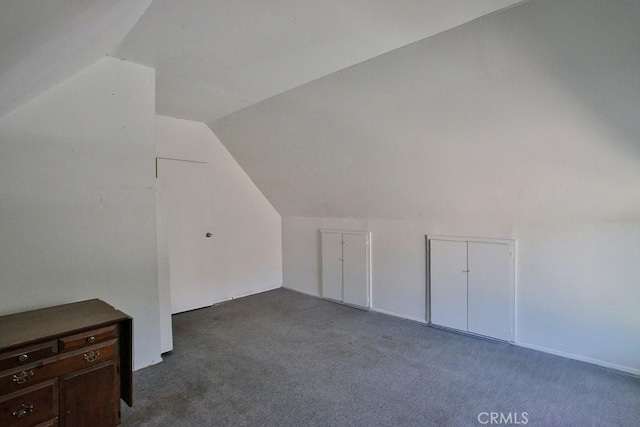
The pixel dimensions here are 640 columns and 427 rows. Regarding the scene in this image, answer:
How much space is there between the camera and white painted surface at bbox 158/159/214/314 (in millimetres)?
4109

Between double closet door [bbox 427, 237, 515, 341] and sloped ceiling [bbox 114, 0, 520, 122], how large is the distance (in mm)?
2227

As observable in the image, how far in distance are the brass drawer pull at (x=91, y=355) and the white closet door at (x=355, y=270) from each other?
10.1 feet

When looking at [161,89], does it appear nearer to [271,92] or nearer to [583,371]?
[271,92]

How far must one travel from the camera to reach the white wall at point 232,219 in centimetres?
416

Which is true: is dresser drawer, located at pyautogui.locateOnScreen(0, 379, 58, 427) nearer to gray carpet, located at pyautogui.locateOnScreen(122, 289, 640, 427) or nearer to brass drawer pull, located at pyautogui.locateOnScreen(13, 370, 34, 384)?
brass drawer pull, located at pyautogui.locateOnScreen(13, 370, 34, 384)

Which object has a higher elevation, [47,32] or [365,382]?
[47,32]

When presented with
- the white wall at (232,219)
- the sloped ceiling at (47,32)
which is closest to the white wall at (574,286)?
the white wall at (232,219)

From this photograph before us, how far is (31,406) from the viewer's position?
5.52 feet

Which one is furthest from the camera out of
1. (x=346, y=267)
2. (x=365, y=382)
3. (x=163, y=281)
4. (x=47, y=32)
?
(x=346, y=267)

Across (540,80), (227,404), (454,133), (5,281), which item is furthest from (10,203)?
(540,80)

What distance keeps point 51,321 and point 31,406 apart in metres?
0.46

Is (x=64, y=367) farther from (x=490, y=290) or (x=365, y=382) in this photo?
(x=490, y=290)

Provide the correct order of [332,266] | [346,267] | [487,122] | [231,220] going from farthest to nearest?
[231,220], [332,266], [346,267], [487,122]

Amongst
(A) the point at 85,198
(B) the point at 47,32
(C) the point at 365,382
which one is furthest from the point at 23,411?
(C) the point at 365,382
